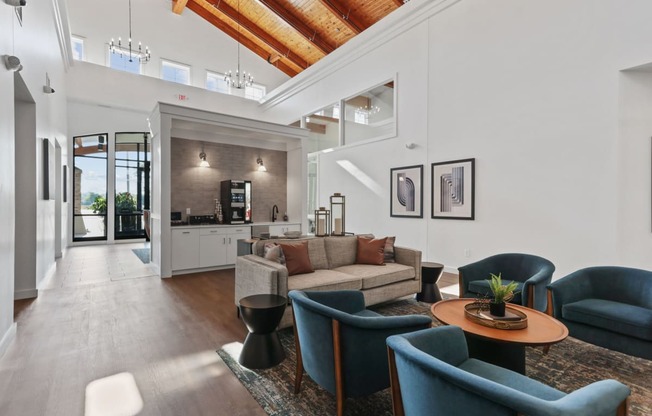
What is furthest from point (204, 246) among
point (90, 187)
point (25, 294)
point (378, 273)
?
point (90, 187)

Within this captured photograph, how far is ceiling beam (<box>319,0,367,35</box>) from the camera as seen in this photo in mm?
7980

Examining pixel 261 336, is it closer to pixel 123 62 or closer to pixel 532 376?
pixel 532 376

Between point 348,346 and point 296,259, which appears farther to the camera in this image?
point 296,259

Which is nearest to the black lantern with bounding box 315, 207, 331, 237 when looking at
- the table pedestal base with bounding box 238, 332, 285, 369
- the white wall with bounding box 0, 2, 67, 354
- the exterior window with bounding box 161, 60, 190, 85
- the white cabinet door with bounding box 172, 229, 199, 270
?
the table pedestal base with bounding box 238, 332, 285, 369

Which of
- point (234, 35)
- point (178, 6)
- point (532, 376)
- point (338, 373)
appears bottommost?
point (532, 376)

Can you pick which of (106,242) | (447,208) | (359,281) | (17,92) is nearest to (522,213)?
(447,208)

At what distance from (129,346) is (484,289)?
11.7ft

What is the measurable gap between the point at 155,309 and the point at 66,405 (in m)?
1.89

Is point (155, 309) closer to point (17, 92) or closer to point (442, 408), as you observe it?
point (17, 92)

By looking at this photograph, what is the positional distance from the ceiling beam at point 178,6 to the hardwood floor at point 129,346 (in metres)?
8.69

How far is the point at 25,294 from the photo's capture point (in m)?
4.36

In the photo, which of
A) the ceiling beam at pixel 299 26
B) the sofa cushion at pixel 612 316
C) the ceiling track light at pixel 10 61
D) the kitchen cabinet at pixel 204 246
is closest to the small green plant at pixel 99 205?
the kitchen cabinet at pixel 204 246

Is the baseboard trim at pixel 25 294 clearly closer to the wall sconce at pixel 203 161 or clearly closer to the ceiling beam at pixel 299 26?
the wall sconce at pixel 203 161

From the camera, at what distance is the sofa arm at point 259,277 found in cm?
307
